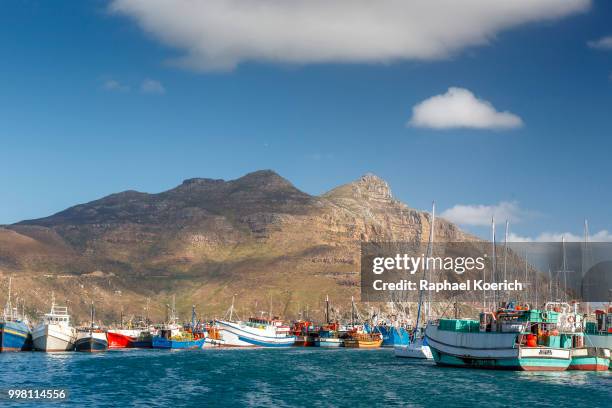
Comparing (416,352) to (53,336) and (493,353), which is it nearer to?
(493,353)

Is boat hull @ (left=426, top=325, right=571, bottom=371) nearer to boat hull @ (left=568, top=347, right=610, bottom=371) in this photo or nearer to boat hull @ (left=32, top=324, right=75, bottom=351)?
boat hull @ (left=568, top=347, right=610, bottom=371)

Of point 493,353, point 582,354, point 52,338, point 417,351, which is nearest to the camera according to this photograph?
point 493,353

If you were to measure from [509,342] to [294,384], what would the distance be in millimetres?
33331

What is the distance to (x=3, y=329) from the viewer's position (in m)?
166

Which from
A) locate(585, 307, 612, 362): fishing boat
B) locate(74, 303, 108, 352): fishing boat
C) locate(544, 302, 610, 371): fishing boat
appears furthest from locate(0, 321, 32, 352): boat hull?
locate(585, 307, 612, 362): fishing boat

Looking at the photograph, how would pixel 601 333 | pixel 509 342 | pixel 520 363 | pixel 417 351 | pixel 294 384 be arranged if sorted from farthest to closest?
pixel 417 351 < pixel 601 333 < pixel 509 342 < pixel 520 363 < pixel 294 384

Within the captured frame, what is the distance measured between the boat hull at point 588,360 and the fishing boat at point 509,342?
2.00 metres

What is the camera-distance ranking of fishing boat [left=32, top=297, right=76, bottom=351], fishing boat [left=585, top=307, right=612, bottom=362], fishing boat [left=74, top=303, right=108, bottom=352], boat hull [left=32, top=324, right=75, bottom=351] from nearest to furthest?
1. fishing boat [left=585, top=307, right=612, bottom=362]
2. boat hull [left=32, top=324, right=75, bottom=351]
3. fishing boat [left=32, top=297, right=76, bottom=351]
4. fishing boat [left=74, top=303, right=108, bottom=352]

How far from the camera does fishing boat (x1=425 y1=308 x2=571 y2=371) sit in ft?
371

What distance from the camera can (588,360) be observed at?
11681cm

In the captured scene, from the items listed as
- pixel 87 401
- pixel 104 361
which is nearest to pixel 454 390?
pixel 87 401

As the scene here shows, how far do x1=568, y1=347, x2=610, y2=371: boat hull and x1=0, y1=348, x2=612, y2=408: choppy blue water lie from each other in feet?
10.9

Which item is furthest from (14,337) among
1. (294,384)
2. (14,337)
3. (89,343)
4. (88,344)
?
(294,384)

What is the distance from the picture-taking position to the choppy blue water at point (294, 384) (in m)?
86.3
